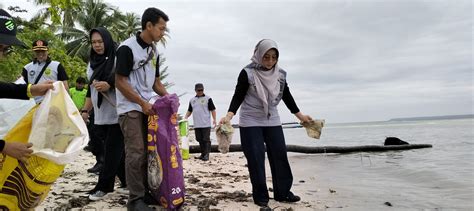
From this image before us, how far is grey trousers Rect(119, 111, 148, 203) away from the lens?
3055mm

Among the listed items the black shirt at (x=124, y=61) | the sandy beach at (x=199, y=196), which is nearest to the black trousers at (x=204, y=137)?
the sandy beach at (x=199, y=196)

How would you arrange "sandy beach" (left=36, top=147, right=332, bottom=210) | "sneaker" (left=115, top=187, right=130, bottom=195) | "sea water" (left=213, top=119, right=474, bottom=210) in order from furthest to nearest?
"sea water" (left=213, top=119, right=474, bottom=210) → "sneaker" (left=115, top=187, right=130, bottom=195) → "sandy beach" (left=36, top=147, right=332, bottom=210)

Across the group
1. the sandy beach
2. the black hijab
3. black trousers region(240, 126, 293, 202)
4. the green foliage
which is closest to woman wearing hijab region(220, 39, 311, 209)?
black trousers region(240, 126, 293, 202)

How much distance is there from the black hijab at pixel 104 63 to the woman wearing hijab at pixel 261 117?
4.10 feet

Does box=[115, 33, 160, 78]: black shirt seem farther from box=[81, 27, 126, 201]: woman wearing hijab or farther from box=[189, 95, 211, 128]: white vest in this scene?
box=[189, 95, 211, 128]: white vest

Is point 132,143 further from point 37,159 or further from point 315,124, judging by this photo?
point 315,124

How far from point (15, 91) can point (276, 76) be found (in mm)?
2467

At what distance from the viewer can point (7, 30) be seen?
200cm

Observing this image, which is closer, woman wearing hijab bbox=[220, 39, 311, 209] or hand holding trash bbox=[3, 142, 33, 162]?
hand holding trash bbox=[3, 142, 33, 162]

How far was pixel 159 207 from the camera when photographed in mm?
3285

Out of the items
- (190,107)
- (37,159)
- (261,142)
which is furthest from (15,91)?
(190,107)

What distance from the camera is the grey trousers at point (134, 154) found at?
10.0 ft

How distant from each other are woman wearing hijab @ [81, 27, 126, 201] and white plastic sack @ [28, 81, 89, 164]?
4.60 feet

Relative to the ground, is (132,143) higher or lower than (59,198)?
higher
